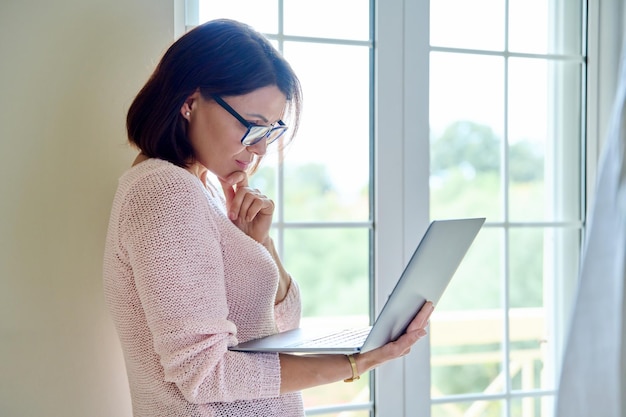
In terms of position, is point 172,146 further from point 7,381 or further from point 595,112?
point 595,112

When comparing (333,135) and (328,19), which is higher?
(328,19)

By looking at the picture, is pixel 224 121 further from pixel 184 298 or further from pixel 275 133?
pixel 184 298

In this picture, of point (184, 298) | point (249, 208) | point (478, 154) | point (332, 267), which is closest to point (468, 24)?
point (478, 154)

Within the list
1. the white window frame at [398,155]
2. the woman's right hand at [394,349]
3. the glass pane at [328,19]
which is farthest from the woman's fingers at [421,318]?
the glass pane at [328,19]

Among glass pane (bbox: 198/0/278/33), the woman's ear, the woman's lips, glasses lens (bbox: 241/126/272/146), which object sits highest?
glass pane (bbox: 198/0/278/33)

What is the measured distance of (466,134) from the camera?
178 cm

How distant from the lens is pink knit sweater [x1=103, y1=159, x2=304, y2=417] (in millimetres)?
948

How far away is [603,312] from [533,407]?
54.8 inches

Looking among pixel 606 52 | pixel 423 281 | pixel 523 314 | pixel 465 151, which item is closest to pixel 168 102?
pixel 423 281

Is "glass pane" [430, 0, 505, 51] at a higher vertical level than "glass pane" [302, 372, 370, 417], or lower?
higher

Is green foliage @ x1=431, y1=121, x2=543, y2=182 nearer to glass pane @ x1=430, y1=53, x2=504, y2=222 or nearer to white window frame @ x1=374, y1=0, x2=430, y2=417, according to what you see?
glass pane @ x1=430, y1=53, x2=504, y2=222

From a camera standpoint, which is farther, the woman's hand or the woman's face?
the woman's hand

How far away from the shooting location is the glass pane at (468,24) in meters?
1.72

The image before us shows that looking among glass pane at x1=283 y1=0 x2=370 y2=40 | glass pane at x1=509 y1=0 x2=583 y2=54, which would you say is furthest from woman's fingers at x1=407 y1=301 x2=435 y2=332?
glass pane at x1=509 y1=0 x2=583 y2=54
